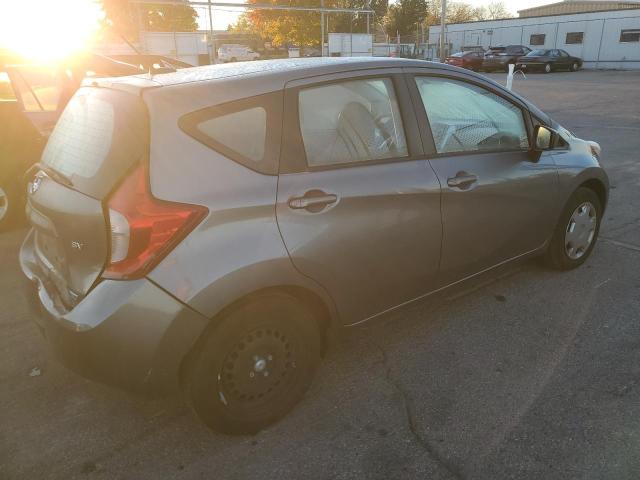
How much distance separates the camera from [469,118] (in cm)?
317

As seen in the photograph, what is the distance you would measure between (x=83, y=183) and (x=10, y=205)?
12.4 ft

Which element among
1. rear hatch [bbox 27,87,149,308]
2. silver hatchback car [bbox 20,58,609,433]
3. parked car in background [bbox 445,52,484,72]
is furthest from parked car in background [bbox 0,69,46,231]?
parked car in background [bbox 445,52,484,72]

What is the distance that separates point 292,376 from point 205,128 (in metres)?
1.27

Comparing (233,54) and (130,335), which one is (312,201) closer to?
(130,335)

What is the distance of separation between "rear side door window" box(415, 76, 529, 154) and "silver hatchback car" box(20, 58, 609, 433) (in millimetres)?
15

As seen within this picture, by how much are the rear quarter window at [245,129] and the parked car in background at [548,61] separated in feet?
113

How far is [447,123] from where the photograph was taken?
3.00 m

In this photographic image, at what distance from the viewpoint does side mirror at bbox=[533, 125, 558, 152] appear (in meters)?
3.39

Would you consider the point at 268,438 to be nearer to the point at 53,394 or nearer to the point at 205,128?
the point at 53,394

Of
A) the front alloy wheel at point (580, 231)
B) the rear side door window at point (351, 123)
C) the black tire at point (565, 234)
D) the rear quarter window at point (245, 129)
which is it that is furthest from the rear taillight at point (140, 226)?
the front alloy wheel at point (580, 231)

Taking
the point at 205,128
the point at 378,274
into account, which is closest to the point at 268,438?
the point at 378,274

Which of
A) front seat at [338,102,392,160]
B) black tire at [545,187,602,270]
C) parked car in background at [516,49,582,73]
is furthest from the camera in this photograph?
parked car in background at [516,49,582,73]

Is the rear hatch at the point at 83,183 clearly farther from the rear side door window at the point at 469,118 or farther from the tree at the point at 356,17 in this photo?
the tree at the point at 356,17

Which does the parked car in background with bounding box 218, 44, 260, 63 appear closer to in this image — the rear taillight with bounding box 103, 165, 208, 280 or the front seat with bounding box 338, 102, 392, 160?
the front seat with bounding box 338, 102, 392, 160
